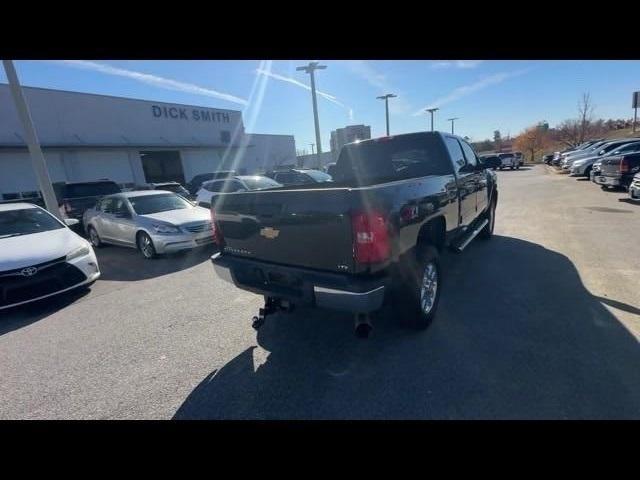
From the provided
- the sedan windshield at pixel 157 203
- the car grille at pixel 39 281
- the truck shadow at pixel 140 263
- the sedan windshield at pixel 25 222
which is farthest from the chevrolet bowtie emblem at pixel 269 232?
the sedan windshield at pixel 157 203

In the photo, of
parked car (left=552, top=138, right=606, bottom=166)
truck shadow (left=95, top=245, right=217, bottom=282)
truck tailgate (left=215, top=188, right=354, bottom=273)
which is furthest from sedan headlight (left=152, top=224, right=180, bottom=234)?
parked car (left=552, top=138, right=606, bottom=166)

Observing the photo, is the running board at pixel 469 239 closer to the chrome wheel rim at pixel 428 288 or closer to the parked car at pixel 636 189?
the chrome wheel rim at pixel 428 288

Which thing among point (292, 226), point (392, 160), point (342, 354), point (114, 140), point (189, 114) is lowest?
point (342, 354)

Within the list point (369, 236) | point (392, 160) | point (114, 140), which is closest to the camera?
point (369, 236)

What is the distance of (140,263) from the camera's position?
7.16m

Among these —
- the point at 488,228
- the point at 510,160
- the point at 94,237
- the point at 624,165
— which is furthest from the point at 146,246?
the point at 510,160

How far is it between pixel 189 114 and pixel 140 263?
1007 inches

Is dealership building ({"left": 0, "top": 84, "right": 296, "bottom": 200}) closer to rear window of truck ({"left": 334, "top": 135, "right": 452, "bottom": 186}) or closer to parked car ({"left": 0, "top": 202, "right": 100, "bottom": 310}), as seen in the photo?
parked car ({"left": 0, "top": 202, "right": 100, "bottom": 310})

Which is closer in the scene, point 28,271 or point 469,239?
point 28,271

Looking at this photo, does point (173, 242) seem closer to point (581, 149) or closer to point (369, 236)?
point (369, 236)

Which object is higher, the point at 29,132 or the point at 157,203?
the point at 29,132

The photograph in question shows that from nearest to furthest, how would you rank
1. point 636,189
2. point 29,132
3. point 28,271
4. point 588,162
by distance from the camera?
point 28,271
point 29,132
point 636,189
point 588,162

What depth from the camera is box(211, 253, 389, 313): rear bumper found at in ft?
8.32

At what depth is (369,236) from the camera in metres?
2.53
